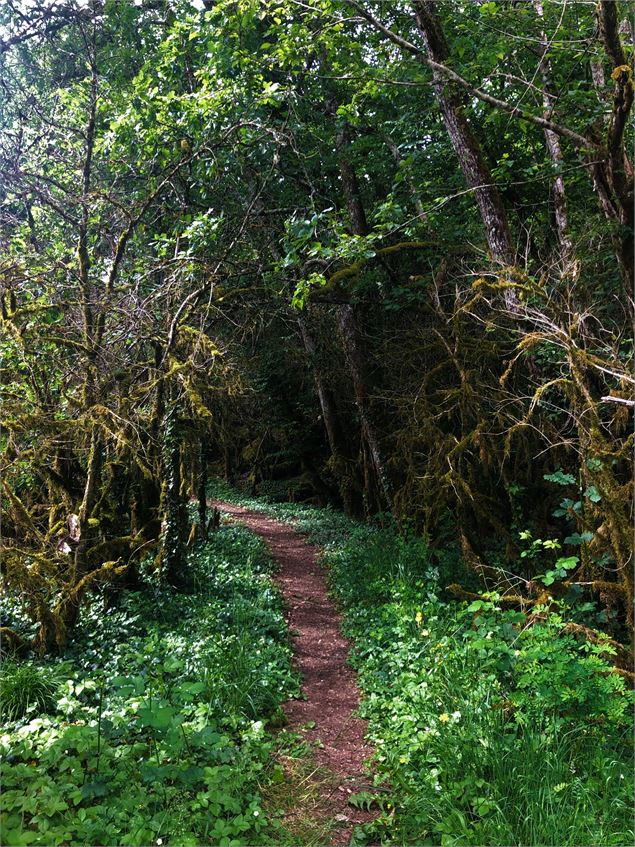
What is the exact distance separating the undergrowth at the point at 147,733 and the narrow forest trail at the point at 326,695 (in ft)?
0.82

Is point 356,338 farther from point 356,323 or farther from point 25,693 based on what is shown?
point 25,693

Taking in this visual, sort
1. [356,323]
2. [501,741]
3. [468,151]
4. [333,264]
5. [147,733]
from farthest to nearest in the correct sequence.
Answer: [356,323]
[333,264]
[468,151]
[147,733]
[501,741]

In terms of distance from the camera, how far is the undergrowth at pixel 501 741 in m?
3.13

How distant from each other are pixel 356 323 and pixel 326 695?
26.1ft

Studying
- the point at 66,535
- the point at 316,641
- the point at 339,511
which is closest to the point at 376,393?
the point at 339,511

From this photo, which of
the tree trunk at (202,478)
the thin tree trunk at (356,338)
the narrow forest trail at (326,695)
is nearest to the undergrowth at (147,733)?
the narrow forest trail at (326,695)

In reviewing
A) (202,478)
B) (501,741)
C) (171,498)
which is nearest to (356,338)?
(202,478)

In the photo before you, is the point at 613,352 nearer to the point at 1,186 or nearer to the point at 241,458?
the point at 1,186

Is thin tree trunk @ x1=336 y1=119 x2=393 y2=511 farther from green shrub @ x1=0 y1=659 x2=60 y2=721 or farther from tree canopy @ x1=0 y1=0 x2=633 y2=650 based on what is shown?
green shrub @ x1=0 y1=659 x2=60 y2=721

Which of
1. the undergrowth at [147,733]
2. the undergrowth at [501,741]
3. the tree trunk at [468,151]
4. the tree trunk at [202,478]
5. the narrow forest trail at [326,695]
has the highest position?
the tree trunk at [468,151]

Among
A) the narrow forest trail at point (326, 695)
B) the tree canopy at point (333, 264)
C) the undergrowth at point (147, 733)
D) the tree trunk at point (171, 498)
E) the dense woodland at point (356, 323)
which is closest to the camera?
the undergrowth at point (147, 733)

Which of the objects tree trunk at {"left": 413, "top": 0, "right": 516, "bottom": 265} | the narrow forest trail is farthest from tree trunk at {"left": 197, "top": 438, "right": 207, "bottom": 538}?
tree trunk at {"left": 413, "top": 0, "right": 516, "bottom": 265}

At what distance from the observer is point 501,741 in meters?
3.63

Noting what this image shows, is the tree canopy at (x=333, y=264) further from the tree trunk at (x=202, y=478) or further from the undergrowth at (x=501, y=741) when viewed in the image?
the undergrowth at (x=501, y=741)
